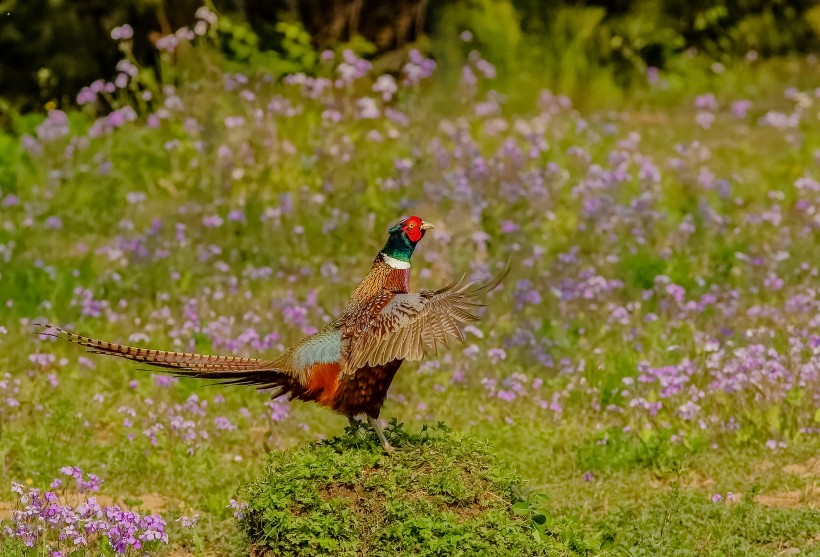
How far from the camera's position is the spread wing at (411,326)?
514 cm

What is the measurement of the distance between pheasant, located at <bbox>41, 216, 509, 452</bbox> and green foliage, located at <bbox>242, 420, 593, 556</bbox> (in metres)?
0.17

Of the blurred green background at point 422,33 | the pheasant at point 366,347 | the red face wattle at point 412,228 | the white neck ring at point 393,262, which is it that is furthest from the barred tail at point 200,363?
the blurred green background at point 422,33

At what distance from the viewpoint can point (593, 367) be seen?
8156 mm

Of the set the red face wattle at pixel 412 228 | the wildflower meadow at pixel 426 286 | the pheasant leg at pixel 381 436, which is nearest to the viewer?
the pheasant leg at pixel 381 436

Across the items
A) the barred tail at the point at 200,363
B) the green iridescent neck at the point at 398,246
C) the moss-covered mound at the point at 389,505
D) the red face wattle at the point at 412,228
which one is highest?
the red face wattle at the point at 412,228

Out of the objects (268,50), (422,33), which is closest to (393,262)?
(268,50)

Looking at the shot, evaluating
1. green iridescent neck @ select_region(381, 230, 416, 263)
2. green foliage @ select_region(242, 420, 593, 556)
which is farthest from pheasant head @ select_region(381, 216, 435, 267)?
green foliage @ select_region(242, 420, 593, 556)

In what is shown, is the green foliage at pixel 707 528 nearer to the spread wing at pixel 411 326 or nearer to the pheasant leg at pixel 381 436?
the pheasant leg at pixel 381 436

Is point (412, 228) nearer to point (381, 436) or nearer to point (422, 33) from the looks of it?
point (381, 436)

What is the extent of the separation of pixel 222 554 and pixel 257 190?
5285mm

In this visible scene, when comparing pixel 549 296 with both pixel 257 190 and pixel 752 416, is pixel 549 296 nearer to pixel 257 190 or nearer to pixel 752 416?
pixel 752 416

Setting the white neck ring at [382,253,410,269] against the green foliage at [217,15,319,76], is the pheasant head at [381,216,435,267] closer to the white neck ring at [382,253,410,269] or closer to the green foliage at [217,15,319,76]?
the white neck ring at [382,253,410,269]

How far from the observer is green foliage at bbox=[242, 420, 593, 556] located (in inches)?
201

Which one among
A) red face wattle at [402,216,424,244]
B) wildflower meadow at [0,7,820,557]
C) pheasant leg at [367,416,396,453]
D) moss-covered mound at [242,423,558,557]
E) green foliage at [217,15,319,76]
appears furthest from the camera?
green foliage at [217,15,319,76]
